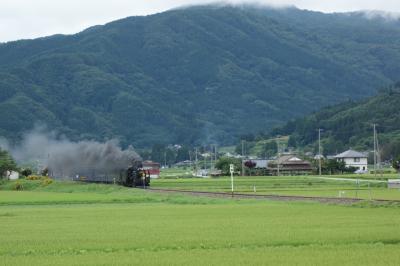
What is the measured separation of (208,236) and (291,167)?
117869 mm

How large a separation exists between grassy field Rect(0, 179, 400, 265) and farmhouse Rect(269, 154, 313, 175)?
9601 cm

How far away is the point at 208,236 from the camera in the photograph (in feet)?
94.6

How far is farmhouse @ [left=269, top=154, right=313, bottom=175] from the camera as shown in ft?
468

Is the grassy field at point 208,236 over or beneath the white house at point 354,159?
beneath

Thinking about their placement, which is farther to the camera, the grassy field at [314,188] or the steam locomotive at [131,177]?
the steam locomotive at [131,177]

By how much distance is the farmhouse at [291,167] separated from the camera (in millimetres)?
142625

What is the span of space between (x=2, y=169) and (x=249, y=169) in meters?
51.2

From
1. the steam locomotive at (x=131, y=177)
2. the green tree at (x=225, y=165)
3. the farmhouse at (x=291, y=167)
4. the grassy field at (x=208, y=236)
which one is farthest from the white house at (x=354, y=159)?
the grassy field at (x=208, y=236)

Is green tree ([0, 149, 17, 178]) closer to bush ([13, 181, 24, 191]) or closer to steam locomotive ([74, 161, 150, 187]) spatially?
steam locomotive ([74, 161, 150, 187])

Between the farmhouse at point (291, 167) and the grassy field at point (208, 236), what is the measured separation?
96012 mm

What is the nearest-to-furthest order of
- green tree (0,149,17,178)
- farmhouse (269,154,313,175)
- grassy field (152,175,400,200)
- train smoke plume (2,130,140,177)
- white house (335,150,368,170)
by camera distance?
grassy field (152,175,400,200) < train smoke plume (2,130,140,177) < green tree (0,149,17,178) < farmhouse (269,154,313,175) < white house (335,150,368,170)

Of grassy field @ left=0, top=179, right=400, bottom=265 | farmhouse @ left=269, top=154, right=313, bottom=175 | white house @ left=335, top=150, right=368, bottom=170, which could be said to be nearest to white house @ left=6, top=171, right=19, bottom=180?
farmhouse @ left=269, top=154, right=313, bottom=175

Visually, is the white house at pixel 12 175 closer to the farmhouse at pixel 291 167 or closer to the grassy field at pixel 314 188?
the grassy field at pixel 314 188

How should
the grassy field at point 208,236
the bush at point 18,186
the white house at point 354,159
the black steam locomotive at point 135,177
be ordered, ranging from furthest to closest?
the white house at point 354,159
the bush at point 18,186
the black steam locomotive at point 135,177
the grassy field at point 208,236
